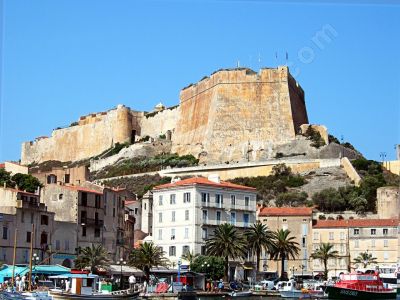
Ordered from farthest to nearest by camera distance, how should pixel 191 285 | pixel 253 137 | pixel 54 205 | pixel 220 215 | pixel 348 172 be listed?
1. pixel 253 137
2. pixel 348 172
3. pixel 220 215
4. pixel 54 205
5. pixel 191 285

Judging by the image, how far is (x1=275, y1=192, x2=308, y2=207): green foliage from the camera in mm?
84500

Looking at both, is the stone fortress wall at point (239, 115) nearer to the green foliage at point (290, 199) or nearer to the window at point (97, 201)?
the green foliage at point (290, 199)

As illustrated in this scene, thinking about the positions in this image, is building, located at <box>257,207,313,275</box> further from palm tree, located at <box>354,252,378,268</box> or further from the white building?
the white building

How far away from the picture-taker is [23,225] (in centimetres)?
5244

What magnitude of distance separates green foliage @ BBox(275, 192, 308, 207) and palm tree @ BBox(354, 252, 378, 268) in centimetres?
1639

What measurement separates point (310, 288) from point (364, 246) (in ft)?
43.7

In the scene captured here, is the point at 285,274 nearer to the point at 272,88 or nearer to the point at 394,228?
the point at 394,228

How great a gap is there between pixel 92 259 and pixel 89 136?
270 ft

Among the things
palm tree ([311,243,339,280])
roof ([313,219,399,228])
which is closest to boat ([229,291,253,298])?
palm tree ([311,243,339,280])

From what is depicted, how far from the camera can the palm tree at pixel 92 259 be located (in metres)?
52.7

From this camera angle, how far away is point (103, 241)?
59531 mm

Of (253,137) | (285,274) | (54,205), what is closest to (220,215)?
(285,274)

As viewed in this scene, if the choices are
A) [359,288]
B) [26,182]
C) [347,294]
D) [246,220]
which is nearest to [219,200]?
[246,220]

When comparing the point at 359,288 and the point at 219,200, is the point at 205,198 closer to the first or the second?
the point at 219,200
